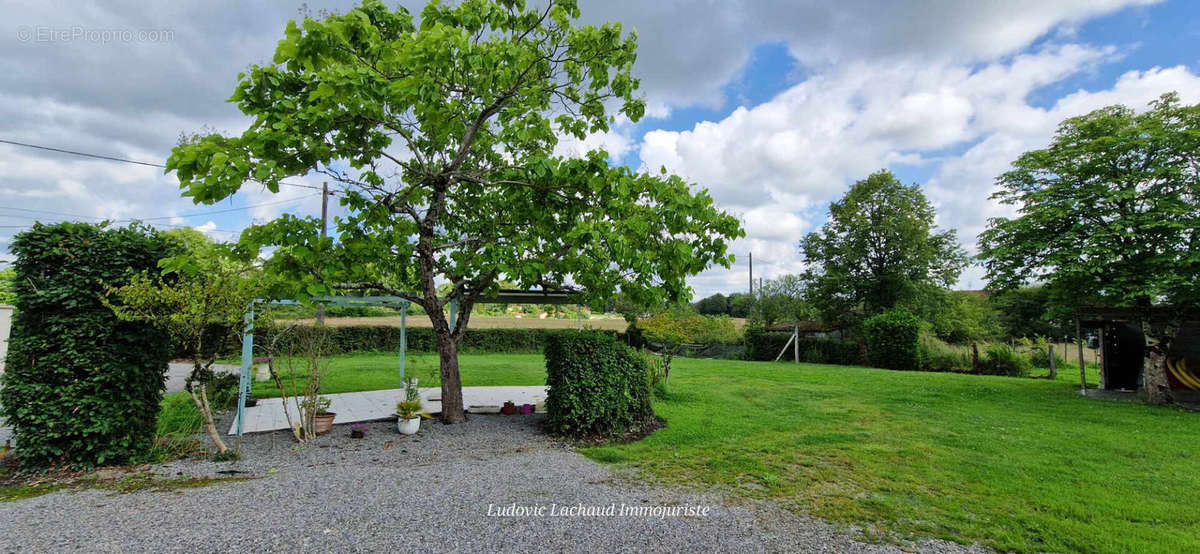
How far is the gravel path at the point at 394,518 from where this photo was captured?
129 inches

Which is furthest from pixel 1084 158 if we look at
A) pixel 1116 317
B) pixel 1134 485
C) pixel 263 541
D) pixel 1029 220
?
pixel 263 541

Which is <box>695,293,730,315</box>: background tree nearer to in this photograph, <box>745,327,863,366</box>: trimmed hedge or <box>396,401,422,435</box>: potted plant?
<box>745,327,863,366</box>: trimmed hedge

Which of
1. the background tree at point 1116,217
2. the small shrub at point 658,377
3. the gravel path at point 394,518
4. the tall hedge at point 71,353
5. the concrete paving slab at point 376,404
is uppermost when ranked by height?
the background tree at point 1116,217

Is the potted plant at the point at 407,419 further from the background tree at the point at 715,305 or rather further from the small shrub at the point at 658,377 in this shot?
the background tree at the point at 715,305

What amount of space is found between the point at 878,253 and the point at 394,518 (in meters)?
24.3

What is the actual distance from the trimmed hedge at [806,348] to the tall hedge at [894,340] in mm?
1135

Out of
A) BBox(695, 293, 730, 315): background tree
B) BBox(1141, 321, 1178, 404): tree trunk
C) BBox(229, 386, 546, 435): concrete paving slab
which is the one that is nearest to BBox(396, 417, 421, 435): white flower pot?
BBox(229, 386, 546, 435): concrete paving slab

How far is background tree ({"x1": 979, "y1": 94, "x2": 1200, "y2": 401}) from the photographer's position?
894cm

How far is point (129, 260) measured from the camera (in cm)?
496

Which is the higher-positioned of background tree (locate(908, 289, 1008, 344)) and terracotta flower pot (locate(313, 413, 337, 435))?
background tree (locate(908, 289, 1008, 344))

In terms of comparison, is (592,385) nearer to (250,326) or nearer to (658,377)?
(658,377)

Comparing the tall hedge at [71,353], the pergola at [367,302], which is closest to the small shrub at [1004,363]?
the pergola at [367,302]

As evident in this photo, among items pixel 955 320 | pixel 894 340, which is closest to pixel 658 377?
pixel 894 340

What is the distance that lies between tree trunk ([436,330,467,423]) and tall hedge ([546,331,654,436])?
128 cm
